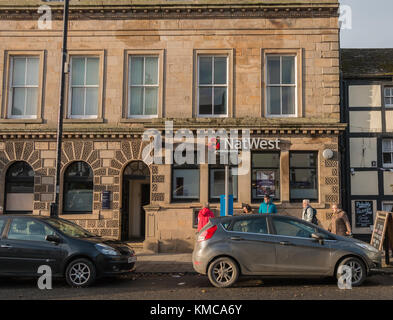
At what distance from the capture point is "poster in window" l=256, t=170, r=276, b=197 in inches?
555

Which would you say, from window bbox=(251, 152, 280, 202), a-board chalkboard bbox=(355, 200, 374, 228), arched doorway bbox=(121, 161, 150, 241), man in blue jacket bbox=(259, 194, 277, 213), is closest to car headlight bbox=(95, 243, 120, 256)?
man in blue jacket bbox=(259, 194, 277, 213)

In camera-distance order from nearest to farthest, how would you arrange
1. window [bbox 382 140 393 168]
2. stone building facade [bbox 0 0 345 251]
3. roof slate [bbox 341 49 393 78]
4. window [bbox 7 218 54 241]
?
1. window [bbox 7 218 54 241]
2. stone building facade [bbox 0 0 345 251]
3. window [bbox 382 140 393 168]
4. roof slate [bbox 341 49 393 78]

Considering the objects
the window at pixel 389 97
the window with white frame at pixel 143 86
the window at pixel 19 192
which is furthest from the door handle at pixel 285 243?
the window at pixel 19 192

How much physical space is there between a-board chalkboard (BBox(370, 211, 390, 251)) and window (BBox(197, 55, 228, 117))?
639 centimetres

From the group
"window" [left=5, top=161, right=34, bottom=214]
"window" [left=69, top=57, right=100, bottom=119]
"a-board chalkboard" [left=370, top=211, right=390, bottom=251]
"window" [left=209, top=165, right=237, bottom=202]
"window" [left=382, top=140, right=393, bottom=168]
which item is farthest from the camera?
"window" [left=382, top=140, right=393, bottom=168]

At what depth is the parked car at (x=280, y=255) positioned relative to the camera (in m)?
8.16

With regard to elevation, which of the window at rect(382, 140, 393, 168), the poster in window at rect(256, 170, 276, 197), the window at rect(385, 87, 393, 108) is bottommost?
the poster in window at rect(256, 170, 276, 197)

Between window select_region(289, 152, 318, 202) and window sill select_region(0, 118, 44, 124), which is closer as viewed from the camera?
window select_region(289, 152, 318, 202)

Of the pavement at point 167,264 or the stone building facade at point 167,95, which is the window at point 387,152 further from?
the pavement at point 167,264

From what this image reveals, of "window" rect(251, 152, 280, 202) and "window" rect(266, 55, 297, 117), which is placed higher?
"window" rect(266, 55, 297, 117)

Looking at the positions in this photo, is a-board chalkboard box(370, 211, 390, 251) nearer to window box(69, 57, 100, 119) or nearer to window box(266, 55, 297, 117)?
window box(266, 55, 297, 117)

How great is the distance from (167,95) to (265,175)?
4.73m
